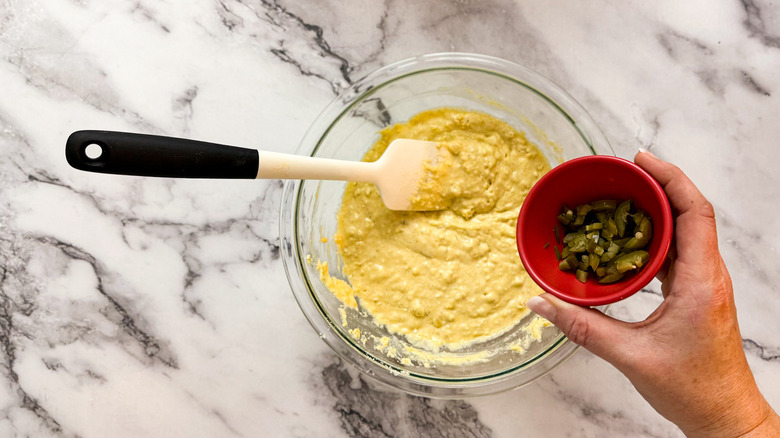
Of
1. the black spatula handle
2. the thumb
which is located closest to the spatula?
the black spatula handle

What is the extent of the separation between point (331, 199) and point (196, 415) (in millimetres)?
804

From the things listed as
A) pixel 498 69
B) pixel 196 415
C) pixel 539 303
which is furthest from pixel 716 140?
pixel 196 415

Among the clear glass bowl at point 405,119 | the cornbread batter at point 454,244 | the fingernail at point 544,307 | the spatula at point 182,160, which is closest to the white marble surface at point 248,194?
the clear glass bowl at point 405,119

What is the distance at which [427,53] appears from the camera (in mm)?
1854

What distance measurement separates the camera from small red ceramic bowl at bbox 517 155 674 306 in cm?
139

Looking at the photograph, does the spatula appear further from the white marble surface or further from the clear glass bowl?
the white marble surface

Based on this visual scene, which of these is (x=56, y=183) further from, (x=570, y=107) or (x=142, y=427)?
(x=570, y=107)

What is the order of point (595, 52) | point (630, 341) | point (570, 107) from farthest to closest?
point (595, 52) → point (570, 107) → point (630, 341)

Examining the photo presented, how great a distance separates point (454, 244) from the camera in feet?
5.89

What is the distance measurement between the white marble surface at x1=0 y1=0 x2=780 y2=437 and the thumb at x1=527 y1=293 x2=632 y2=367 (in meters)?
0.41

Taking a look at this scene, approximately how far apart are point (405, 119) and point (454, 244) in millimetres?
418

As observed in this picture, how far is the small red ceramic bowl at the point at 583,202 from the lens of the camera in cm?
139

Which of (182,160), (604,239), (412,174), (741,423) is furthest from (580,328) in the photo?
(182,160)

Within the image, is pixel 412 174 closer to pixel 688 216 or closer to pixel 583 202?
pixel 583 202
